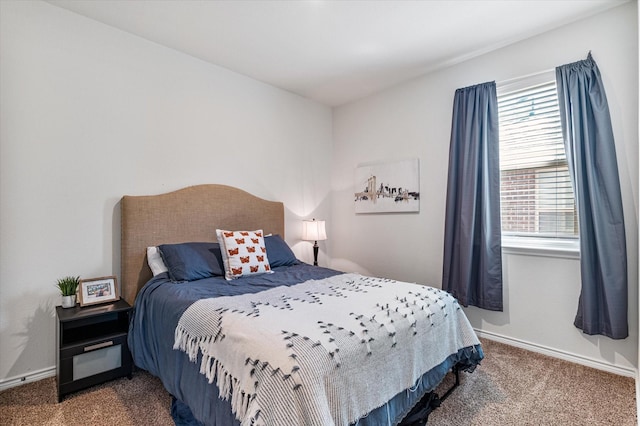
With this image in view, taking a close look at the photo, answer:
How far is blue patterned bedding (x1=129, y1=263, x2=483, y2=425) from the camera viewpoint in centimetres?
145

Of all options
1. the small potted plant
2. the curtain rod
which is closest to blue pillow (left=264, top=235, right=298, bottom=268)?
the small potted plant

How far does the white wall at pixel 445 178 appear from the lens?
2.24 meters

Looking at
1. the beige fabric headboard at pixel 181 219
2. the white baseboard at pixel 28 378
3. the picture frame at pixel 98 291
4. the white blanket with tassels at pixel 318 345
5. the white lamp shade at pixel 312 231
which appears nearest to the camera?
the white blanket with tassels at pixel 318 345

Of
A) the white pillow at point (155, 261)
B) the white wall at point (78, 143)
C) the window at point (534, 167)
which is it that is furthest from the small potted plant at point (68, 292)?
the window at point (534, 167)

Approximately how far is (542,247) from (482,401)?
137 cm

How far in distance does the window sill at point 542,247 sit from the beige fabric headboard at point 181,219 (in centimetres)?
225

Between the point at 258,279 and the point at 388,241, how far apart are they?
70.0 inches

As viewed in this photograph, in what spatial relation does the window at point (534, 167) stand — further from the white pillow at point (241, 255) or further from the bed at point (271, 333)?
the white pillow at point (241, 255)

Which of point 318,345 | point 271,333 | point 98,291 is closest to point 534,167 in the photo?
point 318,345

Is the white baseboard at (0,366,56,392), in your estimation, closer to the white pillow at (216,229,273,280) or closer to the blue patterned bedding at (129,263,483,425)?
the blue patterned bedding at (129,263,483,425)

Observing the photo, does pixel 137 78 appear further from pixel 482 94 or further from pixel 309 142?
pixel 482 94

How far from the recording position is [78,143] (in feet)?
7.75

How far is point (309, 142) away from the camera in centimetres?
406

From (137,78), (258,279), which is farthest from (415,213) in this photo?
(137,78)
